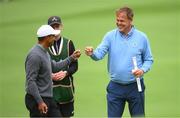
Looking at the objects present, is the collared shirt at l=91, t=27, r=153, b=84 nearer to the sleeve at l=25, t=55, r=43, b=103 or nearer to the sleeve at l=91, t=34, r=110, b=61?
the sleeve at l=91, t=34, r=110, b=61

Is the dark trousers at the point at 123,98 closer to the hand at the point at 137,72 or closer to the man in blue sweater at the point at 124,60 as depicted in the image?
the man in blue sweater at the point at 124,60

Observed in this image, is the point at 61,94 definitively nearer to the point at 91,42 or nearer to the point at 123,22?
the point at 123,22

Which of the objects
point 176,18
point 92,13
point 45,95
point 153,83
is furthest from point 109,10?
point 45,95

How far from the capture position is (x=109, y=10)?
348 inches

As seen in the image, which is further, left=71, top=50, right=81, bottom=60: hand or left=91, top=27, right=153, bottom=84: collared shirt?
left=71, top=50, right=81, bottom=60: hand

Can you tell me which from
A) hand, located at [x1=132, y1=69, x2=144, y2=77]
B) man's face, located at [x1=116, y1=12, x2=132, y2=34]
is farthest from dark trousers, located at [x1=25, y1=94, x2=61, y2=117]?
man's face, located at [x1=116, y1=12, x2=132, y2=34]

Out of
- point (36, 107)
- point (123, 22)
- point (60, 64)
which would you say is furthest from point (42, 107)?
point (123, 22)

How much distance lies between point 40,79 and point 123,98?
871 mm

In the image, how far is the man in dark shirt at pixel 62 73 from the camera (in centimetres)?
596

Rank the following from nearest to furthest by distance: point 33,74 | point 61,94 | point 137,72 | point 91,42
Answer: point 33,74 → point 137,72 → point 61,94 → point 91,42

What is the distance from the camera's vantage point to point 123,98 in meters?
5.61

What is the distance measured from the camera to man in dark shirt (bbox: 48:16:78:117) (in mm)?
5957

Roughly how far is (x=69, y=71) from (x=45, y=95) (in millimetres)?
763

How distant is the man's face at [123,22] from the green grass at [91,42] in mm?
1669
